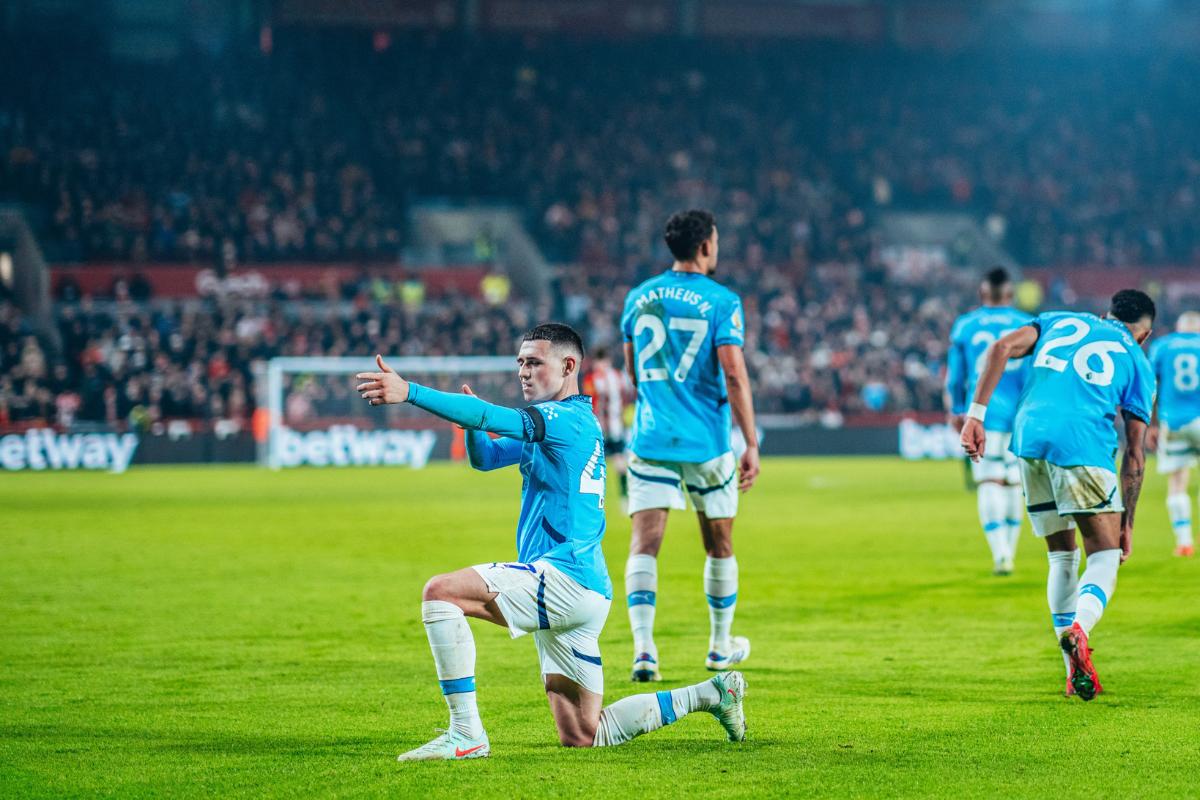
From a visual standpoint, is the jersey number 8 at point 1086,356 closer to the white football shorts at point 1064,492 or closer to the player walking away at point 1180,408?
the white football shorts at point 1064,492

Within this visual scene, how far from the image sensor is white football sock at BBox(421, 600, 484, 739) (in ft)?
18.3

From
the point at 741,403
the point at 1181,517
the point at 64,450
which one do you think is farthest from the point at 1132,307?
the point at 64,450

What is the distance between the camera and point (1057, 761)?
568 centimetres

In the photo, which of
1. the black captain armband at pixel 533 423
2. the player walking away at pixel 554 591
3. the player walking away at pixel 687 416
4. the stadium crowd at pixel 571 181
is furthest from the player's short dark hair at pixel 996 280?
the stadium crowd at pixel 571 181

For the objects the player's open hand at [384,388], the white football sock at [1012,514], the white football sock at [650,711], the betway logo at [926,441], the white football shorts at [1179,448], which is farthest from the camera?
the betway logo at [926,441]

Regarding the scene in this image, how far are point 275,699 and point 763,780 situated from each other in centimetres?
282

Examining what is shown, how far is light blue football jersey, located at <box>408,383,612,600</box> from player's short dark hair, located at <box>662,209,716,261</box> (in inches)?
82.4

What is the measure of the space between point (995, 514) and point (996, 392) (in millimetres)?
1019

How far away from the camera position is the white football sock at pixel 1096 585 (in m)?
7.16

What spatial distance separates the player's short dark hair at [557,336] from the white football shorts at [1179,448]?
30.5 feet

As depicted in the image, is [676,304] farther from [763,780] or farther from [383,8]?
[383,8]

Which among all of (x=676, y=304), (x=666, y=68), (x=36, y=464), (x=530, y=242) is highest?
(x=666, y=68)

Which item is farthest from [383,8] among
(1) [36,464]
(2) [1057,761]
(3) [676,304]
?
(2) [1057,761]

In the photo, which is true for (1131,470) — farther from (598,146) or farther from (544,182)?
(598,146)
